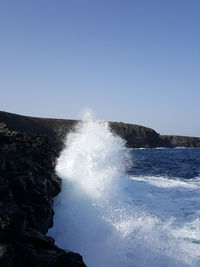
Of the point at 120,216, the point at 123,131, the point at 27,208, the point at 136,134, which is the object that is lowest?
the point at 120,216

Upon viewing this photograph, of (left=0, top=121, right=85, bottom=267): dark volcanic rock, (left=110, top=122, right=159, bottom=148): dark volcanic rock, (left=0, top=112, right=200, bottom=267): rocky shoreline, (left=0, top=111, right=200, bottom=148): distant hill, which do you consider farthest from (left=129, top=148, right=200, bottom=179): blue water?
(left=110, top=122, right=159, bottom=148): dark volcanic rock

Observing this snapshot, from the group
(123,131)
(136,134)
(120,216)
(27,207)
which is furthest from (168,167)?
(136,134)

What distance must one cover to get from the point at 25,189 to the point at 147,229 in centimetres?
474

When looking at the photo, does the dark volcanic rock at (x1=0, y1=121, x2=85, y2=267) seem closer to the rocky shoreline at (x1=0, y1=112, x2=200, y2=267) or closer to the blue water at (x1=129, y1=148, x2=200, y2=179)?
the rocky shoreline at (x1=0, y1=112, x2=200, y2=267)

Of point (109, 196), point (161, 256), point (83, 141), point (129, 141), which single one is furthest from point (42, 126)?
point (161, 256)

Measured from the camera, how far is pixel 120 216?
12422 millimetres

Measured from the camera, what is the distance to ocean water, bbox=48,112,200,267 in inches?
371

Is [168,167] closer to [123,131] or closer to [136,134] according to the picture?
[123,131]

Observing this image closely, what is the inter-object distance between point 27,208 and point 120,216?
179 inches

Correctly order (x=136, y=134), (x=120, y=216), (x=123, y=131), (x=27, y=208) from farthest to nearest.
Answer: (x=136, y=134), (x=123, y=131), (x=120, y=216), (x=27, y=208)

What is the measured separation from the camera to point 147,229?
11.2 meters

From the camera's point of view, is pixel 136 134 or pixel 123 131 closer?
pixel 123 131

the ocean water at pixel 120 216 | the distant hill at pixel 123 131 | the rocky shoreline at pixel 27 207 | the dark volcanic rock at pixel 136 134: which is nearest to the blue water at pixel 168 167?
the ocean water at pixel 120 216

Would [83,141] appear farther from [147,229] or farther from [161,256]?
[161,256]
